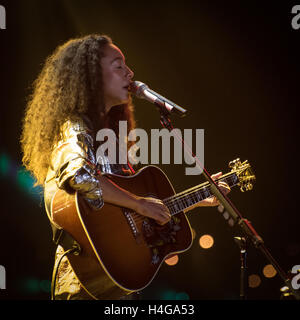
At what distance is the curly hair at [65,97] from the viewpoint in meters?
1.79

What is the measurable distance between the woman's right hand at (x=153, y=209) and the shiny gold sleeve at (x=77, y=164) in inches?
10.0

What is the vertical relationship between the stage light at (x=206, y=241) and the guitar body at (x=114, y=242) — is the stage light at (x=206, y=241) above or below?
below

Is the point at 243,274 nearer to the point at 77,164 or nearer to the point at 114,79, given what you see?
the point at 77,164

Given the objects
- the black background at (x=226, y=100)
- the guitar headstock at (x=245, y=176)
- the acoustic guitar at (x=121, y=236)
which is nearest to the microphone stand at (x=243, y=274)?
the acoustic guitar at (x=121, y=236)

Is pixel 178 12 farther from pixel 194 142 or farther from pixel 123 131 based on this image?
pixel 123 131

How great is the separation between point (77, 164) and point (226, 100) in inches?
86.8

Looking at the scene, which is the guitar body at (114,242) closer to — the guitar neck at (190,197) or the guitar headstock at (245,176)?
the guitar neck at (190,197)

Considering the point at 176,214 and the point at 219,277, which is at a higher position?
the point at 176,214

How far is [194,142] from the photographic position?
10.7 ft

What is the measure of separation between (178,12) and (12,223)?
2378 millimetres
